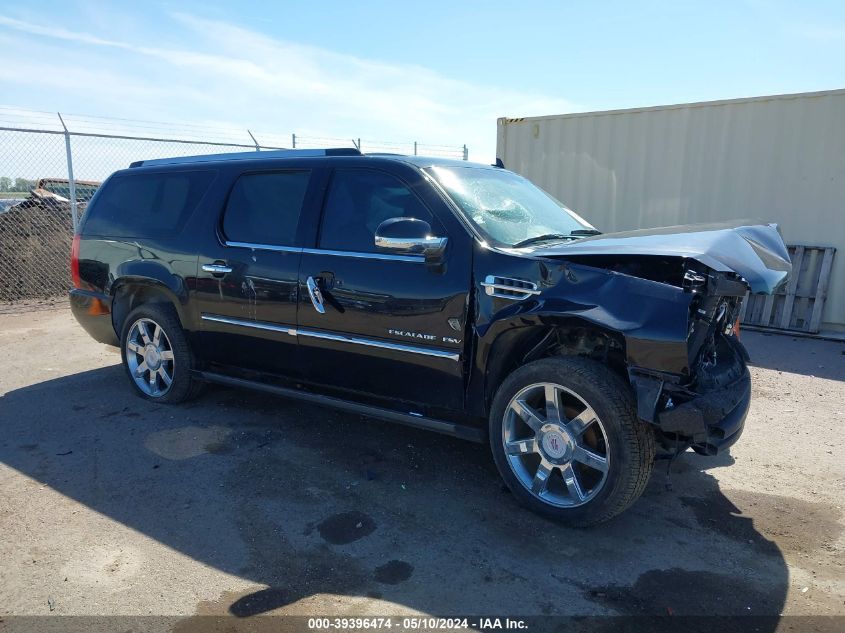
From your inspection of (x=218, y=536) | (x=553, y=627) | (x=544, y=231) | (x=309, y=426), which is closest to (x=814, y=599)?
(x=553, y=627)

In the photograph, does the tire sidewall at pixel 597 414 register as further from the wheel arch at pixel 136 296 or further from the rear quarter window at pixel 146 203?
the rear quarter window at pixel 146 203

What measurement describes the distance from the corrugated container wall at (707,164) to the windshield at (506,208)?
16.5 feet

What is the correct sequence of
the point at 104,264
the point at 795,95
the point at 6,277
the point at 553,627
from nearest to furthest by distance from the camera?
the point at 553,627
the point at 104,264
the point at 795,95
the point at 6,277

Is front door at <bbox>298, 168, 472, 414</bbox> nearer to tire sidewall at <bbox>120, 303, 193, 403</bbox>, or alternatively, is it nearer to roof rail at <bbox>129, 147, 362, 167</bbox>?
roof rail at <bbox>129, 147, 362, 167</bbox>

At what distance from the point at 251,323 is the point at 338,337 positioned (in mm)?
806

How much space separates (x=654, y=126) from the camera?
353 inches

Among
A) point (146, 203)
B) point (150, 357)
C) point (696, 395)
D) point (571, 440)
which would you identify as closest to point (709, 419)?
point (696, 395)

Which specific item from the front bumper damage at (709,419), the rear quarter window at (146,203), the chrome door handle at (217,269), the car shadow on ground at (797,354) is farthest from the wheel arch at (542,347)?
the car shadow on ground at (797,354)

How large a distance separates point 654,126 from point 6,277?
10.1 metres

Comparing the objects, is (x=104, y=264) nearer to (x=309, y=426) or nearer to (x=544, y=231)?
(x=309, y=426)

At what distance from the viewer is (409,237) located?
340 centimetres

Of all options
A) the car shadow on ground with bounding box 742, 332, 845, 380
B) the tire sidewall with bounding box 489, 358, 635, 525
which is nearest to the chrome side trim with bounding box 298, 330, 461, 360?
the tire sidewall with bounding box 489, 358, 635, 525

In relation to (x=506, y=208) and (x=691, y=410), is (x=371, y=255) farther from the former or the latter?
(x=691, y=410)

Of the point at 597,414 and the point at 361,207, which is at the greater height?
the point at 361,207
